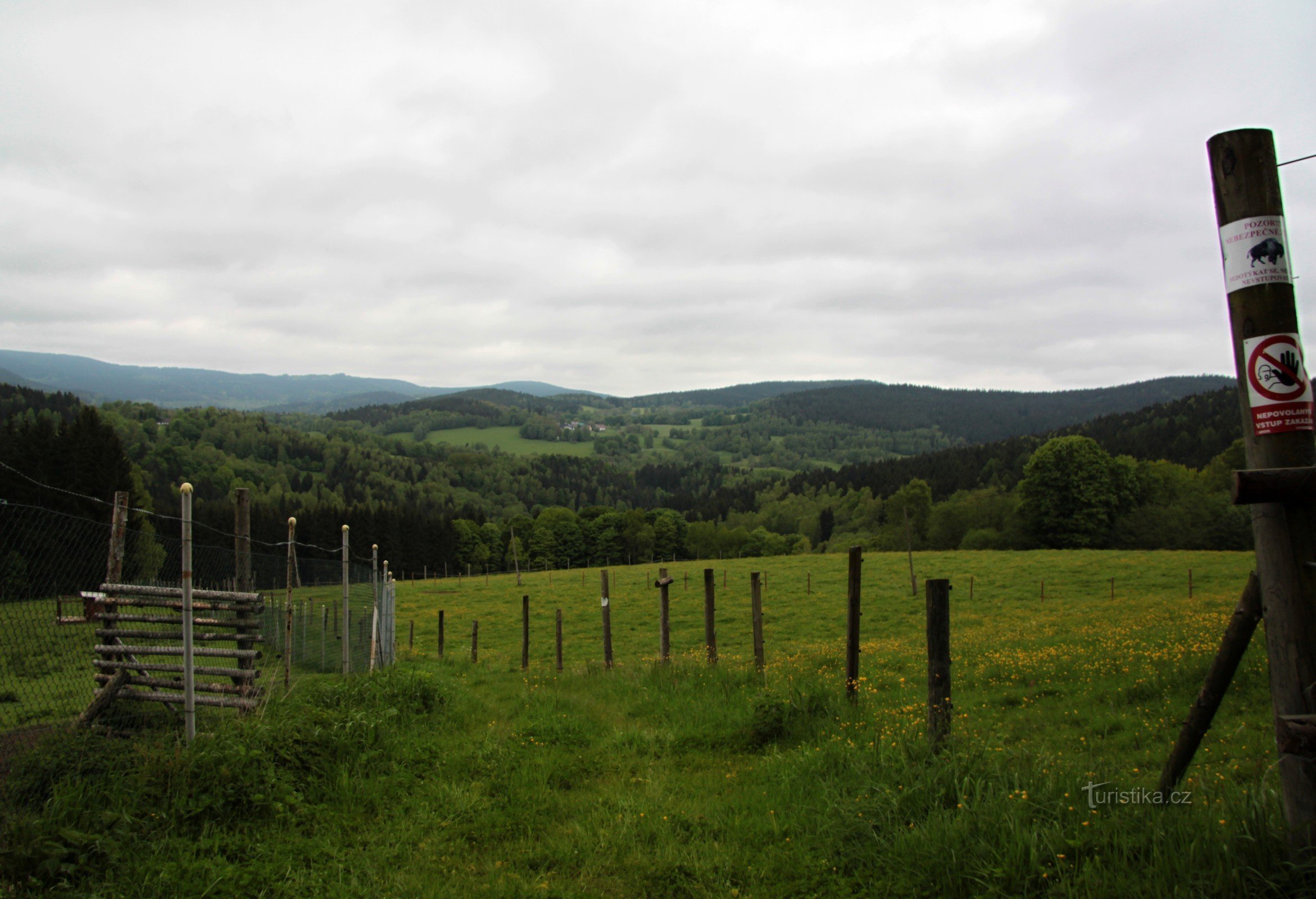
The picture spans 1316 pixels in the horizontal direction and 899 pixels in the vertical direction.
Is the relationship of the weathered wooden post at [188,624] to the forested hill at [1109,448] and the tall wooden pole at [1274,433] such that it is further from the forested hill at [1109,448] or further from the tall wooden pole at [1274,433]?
the forested hill at [1109,448]

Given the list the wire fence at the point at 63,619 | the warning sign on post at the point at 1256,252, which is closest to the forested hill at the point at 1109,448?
the warning sign on post at the point at 1256,252

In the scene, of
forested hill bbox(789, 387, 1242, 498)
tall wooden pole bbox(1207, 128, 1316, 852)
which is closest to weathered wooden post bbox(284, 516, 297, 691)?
tall wooden pole bbox(1207, 128, 1316, 852)

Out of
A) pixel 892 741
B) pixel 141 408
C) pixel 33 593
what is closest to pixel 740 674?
pixel 892 741

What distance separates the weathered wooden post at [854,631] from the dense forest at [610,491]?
28082 mm

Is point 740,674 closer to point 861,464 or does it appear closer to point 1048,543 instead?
point 1048,543

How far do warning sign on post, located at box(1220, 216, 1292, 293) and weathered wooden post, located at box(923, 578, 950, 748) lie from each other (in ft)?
10.4

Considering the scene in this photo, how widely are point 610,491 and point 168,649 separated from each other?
498 ft

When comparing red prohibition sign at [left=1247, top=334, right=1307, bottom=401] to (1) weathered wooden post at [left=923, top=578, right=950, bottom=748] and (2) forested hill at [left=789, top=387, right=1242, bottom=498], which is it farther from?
(2) forested hill at [left=789, top=387, right=1242, bottom=498]

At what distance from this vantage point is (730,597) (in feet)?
120

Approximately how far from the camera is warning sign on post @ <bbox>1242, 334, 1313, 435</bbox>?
12.1 ft

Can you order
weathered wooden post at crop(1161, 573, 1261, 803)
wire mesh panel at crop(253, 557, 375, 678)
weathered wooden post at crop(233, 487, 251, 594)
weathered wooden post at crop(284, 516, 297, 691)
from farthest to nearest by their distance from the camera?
wire mesh panel at crop(253, 557, 375, 678)
weathered wooden post at crop(233, 487, 251, 594)
weathered wooden post at crop(284, 516, 297, 691)
weathered wooden post at crop(1161, 573, 1261, 803)

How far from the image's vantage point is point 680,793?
248 inches

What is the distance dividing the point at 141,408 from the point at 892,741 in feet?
489

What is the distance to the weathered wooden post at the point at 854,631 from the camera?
332 inches
